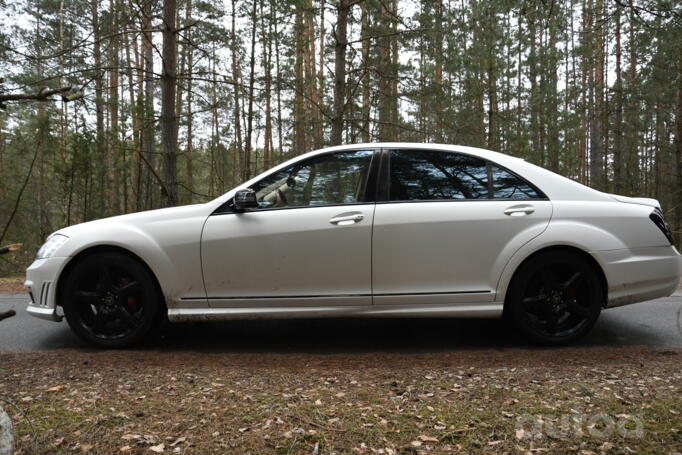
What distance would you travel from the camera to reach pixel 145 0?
7164 millimetres

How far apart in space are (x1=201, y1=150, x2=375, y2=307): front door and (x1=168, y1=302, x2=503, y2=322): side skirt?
0.05 m

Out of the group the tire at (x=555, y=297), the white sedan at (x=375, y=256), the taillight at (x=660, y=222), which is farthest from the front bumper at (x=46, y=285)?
the taillight at (x=660, y=222)

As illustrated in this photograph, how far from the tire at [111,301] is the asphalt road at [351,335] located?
10.1 inches

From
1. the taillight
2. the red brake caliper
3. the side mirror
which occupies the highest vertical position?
the side mirror

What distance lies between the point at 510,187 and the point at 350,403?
2418 mm

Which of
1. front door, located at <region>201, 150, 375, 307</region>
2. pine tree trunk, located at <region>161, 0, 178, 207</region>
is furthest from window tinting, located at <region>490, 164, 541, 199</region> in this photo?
pine tree trunk, located at <region>161, 0, 178, 207</region>

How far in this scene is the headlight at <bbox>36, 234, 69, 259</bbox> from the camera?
4.00m

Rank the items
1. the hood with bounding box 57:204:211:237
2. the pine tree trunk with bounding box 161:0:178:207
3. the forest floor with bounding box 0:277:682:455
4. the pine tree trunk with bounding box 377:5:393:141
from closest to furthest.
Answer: the forest floor with bounding box 0:277:682:455
the hood with bounding box 57:204:211:237
the pine tree trunk with bounding box 161:0:178:207
the pine tree trunk with bounding box 377:5:393:141

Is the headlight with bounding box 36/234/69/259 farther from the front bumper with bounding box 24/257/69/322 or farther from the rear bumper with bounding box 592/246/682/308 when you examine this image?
the rear bumper with bounding box 592/246/682/308

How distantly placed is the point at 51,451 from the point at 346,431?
4.23ft

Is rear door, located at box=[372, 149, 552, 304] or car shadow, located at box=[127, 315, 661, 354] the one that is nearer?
rear door, located at box=[372, 149, 552, 304]

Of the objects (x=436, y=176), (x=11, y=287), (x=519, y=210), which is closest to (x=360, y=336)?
(x=436, y=176)

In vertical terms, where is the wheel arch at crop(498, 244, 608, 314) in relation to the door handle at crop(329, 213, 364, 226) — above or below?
below

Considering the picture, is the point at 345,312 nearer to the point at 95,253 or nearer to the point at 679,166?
the point at 95,253
